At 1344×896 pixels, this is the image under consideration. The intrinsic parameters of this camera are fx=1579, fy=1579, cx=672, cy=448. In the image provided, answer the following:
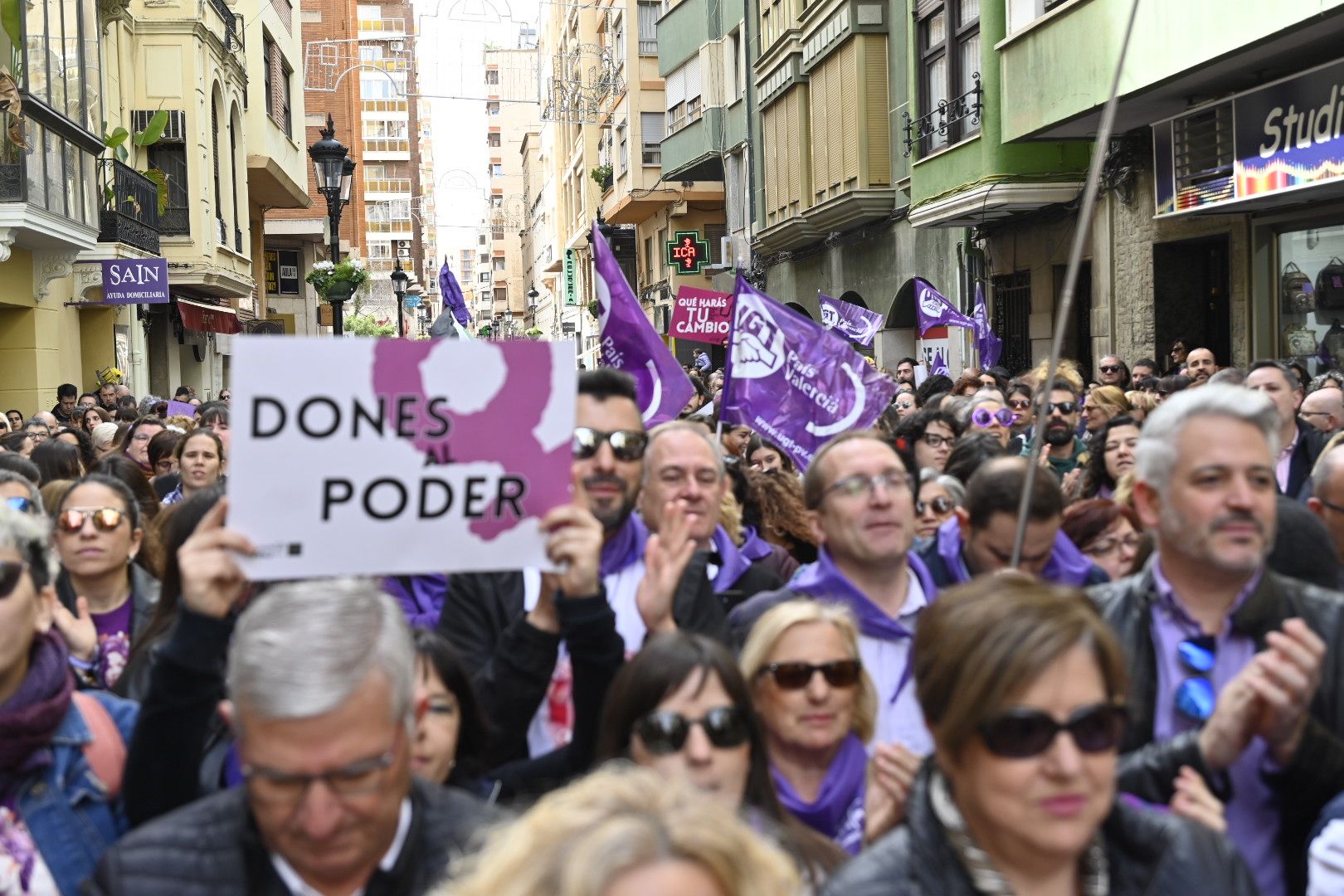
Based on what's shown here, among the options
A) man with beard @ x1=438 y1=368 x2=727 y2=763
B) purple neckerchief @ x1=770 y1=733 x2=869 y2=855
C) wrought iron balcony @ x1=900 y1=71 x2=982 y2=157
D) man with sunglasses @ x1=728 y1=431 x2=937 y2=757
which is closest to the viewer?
purple neckerchief @ x1=770 y1=733 x2=869 y2=855

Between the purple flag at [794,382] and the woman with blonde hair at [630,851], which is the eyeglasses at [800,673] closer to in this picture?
the woman with blonde hair at [630,851]

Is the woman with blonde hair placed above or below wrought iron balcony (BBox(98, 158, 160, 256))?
below

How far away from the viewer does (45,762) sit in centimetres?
320

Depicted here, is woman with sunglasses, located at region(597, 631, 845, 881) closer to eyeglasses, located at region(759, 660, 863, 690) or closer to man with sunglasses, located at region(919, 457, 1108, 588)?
eyeglasses, located at region(759, 660, 863, 690)

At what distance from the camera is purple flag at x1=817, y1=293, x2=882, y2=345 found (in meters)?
15.0

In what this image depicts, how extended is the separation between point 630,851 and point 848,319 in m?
13.5

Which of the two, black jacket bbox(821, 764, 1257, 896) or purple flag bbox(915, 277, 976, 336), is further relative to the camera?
purple flag bbox(915, 277, 976, 336)

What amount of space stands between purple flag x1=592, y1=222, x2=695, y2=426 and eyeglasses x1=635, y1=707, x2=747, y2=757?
484 centimetres

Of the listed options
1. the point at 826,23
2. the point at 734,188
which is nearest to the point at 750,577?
the point at 826,23

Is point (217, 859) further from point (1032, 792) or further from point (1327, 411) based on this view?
→ point (1327, 411)

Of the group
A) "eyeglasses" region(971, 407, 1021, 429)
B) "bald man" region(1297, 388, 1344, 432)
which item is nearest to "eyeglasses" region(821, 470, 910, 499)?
"eyeglasses" region(971, 407, 1021, 429)

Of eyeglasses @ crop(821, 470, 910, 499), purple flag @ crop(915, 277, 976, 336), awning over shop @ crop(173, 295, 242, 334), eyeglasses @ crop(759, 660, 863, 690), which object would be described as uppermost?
awning over shop @ crop(173, 295, 242, 334)

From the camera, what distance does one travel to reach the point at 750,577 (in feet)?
17.9

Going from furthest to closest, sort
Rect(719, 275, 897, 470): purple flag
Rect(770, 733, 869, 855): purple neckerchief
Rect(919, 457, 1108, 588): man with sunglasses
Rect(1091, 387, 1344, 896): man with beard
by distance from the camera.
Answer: Rect(719, 275, 897, 470): purple flag → Rect(919, 457, 1108, 588): man with sunglasses → Rect(770, 733, 869, 855): purple neckerchief → Rect(1091, 387, 1344, 896): man with beard
